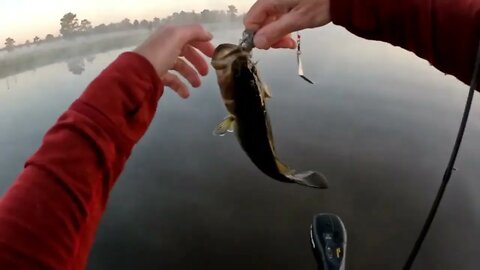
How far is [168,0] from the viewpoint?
1811 millimetres

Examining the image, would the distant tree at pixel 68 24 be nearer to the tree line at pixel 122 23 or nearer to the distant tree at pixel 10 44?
the tree line at pixel 122 23

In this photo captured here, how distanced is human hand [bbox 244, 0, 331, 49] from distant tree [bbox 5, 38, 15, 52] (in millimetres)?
1177

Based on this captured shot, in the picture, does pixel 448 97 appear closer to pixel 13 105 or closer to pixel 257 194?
pixel 257 194

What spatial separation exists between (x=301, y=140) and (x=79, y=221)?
1792 millimetres

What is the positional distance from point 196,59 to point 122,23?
3.37ft

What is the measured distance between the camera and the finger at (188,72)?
3.20 ft

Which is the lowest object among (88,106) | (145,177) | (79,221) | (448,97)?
(145,177)

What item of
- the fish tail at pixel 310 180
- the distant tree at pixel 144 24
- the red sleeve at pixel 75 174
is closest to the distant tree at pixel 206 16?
the distant tree at pixel 144 24

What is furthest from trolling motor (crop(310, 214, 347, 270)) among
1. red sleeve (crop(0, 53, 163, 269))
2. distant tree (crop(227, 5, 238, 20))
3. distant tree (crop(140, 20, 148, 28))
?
red sleeve (crop(0, 53, 163, 269))

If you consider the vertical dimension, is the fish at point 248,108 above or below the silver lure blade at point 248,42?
below

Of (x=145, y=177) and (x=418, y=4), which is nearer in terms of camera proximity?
(x=418, y=4)

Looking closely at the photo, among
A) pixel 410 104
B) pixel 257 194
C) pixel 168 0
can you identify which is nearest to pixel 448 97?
pixel 410 104

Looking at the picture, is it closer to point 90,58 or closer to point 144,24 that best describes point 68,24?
point 90,58

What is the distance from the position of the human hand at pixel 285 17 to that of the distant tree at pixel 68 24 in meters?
1.07
